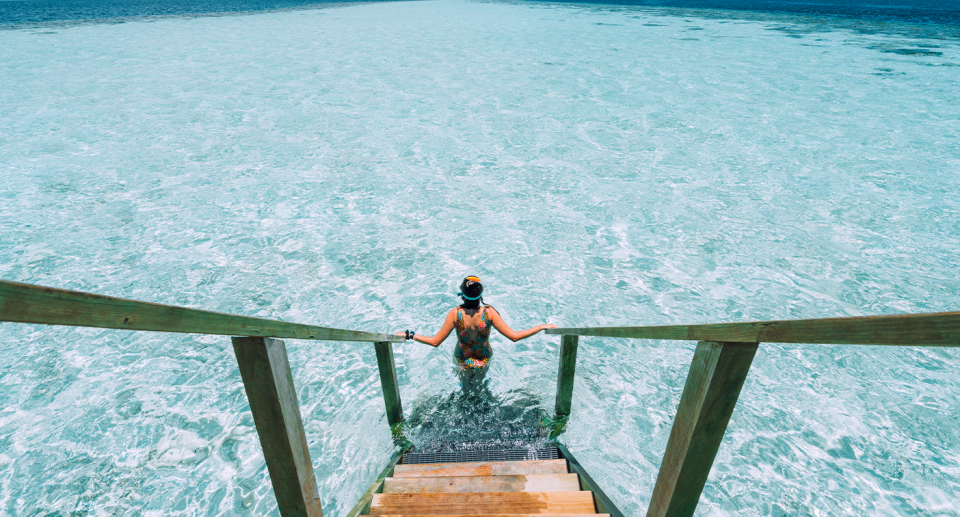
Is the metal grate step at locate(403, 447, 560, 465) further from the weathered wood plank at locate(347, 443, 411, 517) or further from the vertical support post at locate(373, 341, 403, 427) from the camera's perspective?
the vertical support post at locate(373, 341, 403, 427)

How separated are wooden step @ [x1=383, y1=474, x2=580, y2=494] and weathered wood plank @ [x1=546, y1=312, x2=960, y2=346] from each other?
1.95 meters

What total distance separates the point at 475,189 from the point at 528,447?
7612 mm

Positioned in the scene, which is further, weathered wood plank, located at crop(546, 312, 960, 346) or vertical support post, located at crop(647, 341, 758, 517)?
vertical support post, located at crop(647, 341, 758, 517)

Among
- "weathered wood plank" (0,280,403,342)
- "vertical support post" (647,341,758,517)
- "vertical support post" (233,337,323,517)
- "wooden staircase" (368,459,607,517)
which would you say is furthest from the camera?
"wooden staircase" (368,459,607,517)

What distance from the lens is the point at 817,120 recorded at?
14922 millimetres

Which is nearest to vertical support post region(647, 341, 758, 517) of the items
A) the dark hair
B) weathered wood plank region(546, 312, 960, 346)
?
weathered wood plank region(546, 312, 960, 346)

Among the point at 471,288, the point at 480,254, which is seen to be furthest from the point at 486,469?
the point at 480,254

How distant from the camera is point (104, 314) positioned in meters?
1.09

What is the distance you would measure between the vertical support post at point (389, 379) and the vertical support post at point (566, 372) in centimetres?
148

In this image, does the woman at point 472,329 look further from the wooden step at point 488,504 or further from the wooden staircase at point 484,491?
the wooden step at point 488,504

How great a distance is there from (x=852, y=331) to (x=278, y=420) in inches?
71.5

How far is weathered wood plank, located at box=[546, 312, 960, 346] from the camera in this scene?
3.15 feet

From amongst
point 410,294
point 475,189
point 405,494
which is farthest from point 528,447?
point 475,189

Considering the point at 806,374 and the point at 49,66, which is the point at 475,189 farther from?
the point at 49,66
